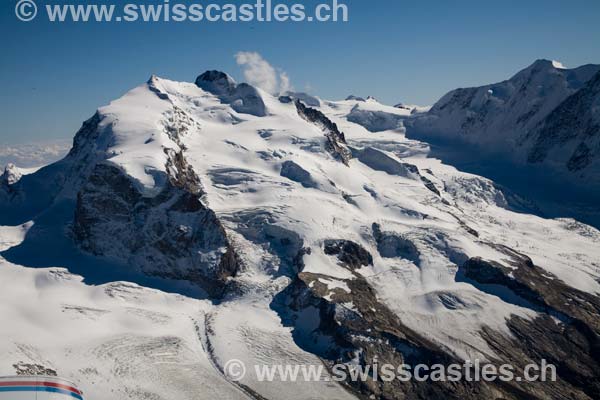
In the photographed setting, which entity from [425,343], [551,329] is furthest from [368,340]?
[551,329]

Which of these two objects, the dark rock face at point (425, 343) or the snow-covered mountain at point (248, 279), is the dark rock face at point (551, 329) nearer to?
the dark rock face at point (425, 343)

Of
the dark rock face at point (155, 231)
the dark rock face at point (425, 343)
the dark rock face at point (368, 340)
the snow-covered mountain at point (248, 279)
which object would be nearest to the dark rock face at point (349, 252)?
the snow-covered mountain at point (248, 279)

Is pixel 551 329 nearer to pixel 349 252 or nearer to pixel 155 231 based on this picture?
pixel 349 252

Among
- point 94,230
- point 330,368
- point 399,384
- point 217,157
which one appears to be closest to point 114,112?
point 217,157

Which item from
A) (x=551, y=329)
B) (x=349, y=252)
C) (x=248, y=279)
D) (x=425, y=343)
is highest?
(x=349, y=252)

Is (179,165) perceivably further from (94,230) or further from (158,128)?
(94,230)
